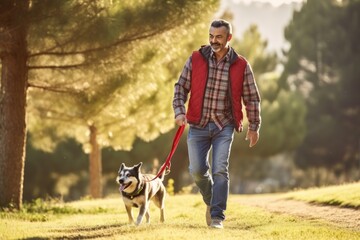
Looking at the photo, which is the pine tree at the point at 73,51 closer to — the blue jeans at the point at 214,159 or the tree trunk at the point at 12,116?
the tree trunk at the point at 12,116

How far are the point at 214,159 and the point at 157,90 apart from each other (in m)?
9.88

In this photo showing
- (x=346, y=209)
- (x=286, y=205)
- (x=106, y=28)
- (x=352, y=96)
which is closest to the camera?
(x=346, y=209)

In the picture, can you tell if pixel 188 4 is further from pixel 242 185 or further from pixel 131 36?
pixel 242 185

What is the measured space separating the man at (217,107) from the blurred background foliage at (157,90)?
13.0 feet

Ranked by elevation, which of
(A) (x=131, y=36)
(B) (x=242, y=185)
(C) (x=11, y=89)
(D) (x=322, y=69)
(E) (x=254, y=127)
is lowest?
(B) (x=242, y=185)

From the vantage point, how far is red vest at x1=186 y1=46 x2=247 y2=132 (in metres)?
7.57

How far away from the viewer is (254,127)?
7.68 meters

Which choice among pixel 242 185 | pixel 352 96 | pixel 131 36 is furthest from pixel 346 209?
pixel 242 185

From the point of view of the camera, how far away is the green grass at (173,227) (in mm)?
7192

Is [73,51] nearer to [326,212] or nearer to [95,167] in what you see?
[326,212]

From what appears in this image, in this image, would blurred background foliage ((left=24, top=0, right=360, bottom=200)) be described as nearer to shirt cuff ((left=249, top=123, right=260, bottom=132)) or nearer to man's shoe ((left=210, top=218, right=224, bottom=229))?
shirt cuff ((left=249, top=123, right=260, bottom=132))

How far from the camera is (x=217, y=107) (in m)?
7.58

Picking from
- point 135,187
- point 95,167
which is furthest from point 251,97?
point 95,167

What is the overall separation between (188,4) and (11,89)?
11.1 ft
